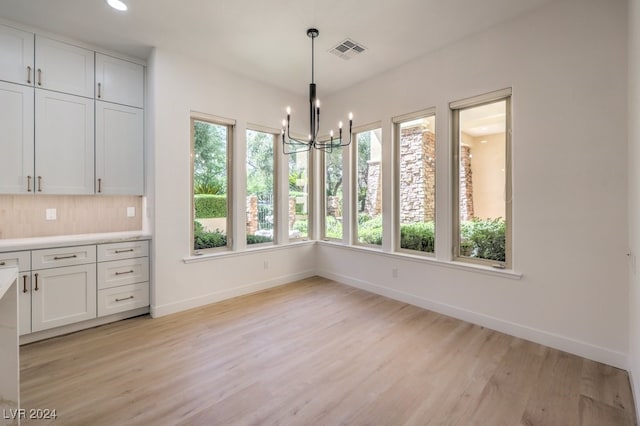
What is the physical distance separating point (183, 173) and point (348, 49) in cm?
248

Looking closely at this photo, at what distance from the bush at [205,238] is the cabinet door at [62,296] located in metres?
1.11

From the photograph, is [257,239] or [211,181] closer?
[211,181]

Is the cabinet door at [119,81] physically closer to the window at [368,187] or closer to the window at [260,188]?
the window at [260,188]

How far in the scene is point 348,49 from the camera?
11.1 feet

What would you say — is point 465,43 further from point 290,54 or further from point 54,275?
point 54,275

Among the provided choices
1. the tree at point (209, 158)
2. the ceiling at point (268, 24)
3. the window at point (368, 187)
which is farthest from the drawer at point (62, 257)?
the window at point (368, 187)

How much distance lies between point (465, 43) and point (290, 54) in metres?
2.00

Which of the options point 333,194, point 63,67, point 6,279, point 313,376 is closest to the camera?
point 6,279

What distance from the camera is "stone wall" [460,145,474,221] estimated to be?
336cm

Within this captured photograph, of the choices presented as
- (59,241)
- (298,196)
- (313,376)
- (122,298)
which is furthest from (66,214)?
(313,376)

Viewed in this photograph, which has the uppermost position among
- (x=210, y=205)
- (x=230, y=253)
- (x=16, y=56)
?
(x=16, y=56)

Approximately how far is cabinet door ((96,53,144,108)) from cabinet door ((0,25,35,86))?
54 cm

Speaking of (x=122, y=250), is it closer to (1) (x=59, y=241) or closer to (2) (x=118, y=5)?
(1) (x=59, y=241)

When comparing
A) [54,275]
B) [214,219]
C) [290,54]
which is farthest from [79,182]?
[290,54]
